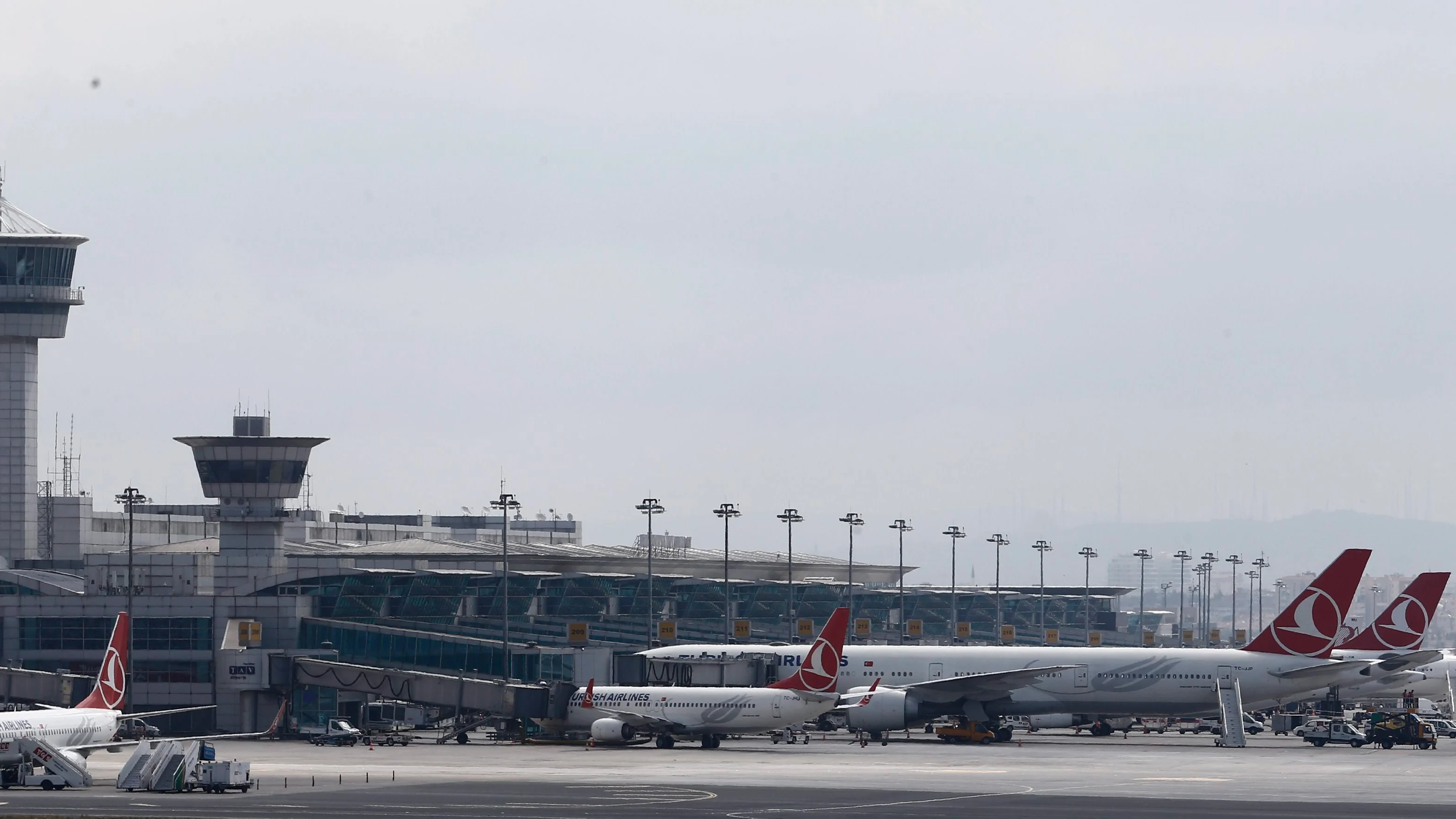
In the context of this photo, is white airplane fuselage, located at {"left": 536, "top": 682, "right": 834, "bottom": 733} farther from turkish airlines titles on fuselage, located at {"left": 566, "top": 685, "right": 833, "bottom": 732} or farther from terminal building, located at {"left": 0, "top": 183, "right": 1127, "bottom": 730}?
terminal building, located at {"left": 0, "top": 183, "right": 1127, "bottom": 730}

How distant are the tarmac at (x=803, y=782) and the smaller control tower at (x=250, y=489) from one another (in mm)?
28334

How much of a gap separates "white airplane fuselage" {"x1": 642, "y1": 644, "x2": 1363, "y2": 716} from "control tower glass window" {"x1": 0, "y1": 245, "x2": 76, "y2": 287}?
8790cm

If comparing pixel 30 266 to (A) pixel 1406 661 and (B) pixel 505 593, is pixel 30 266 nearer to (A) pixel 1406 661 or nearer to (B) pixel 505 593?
(B) pixel 505 593

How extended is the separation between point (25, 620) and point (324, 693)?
65.9ft

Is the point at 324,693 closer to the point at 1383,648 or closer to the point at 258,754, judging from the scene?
the point at 258,754

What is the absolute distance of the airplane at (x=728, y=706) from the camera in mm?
90938

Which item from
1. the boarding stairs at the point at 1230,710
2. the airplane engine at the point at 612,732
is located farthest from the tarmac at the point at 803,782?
the boarding stairs at the point at 1230,710

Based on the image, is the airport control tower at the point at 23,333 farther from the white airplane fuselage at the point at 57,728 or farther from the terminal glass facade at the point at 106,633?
the white airplane fuselage at the point at 57,728

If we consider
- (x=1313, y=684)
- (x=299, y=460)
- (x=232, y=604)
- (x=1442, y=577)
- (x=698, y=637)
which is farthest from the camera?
(x=698, y=637)

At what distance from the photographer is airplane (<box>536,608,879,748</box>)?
90.9 meters

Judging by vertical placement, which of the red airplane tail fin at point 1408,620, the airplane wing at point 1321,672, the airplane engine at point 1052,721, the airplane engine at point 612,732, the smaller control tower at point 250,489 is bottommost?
the airplane engine at point 1052,721

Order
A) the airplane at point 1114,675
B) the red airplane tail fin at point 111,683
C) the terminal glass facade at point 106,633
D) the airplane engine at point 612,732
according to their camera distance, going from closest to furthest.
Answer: the red airplane tail fin at point 111,683 → the airplane engine at point 612,732 → the airplane at point 1114,675 → the terminal glass facade at point 106,633

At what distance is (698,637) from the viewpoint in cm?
15525

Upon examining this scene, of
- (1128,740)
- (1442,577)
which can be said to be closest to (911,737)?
(1128,740)
